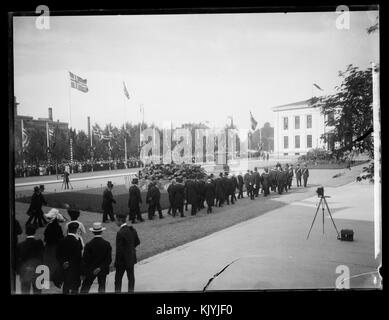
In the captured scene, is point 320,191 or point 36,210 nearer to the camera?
point 36,210

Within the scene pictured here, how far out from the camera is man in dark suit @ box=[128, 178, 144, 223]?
3.94 metres

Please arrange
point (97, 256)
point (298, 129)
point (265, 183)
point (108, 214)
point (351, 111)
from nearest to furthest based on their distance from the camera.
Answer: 1. point (97, 256)
2. point (108, 214)
3. point (351, 111)
4. point (298, 129)
5. point (265, 183)

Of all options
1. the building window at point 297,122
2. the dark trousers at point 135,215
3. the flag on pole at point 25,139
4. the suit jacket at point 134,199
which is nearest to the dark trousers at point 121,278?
the dark trousers at point 135,215

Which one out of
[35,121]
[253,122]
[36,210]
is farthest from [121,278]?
[253,122]

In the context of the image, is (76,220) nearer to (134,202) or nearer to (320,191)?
(134,202)

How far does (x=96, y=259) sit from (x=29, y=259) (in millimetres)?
931

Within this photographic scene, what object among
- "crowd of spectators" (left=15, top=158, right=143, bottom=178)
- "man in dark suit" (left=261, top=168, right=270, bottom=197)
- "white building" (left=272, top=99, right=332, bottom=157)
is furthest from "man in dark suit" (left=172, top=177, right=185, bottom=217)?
"white building" (left=272, top=99, right=332, bottom=157)

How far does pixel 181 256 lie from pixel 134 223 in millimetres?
794

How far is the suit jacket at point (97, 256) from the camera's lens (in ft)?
11.6

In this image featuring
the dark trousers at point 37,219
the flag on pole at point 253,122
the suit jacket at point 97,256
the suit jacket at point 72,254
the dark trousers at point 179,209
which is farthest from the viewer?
the dark trousers at point 179,209

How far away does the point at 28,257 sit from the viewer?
→ 3682mm

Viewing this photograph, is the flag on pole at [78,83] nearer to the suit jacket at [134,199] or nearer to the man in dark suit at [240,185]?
the suit jacket at [134,199]

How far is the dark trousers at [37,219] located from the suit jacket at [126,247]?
1.06m

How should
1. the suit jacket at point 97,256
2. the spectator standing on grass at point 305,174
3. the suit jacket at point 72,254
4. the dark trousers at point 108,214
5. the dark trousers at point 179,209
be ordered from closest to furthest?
the suit jacket at point 97,256 → the suit jacket at point 72,254 → the dark trousers at point 108,214 → the dark trousers at point 179,209 → the spectator standing on grass at point 305,174
